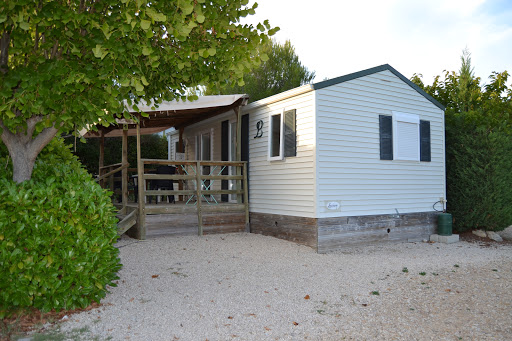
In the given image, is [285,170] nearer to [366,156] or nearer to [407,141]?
[366,156]

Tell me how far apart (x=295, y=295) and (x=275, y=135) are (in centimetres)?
452

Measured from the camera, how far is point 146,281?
5164 mm

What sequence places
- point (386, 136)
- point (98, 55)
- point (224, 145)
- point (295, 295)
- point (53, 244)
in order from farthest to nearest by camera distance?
point (224, 145)
point (386, 136)
point (295, 295)
point (53, 244)
point (98, 55)

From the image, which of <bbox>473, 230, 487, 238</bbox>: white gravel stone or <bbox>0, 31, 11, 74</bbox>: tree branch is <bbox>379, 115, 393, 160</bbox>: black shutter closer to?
<bbox>473, 230, 487, 238</bbox>: white gravel stone

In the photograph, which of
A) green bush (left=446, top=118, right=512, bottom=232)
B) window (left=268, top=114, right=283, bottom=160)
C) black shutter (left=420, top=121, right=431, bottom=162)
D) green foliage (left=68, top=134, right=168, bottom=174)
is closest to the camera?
window (left=268, top=114, right=283, bottom=160)

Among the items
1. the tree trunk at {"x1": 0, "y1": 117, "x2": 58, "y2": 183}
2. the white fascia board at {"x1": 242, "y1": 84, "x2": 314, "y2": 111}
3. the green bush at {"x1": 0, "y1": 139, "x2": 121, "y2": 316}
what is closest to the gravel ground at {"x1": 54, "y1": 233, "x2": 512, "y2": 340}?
the green bush at {"x1": 0, "y1": 139, "x2": 121, "y2": 316}

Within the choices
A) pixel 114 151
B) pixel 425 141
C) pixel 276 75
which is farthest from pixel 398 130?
pixel 276 75

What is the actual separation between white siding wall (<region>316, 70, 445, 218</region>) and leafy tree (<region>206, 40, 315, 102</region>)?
10.8 m

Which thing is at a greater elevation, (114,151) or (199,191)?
(114,151)

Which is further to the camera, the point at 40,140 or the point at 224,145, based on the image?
the point at 224,145

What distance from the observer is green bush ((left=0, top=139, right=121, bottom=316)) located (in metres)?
3.50

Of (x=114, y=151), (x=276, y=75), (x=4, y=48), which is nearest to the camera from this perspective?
(x=4, y=48)

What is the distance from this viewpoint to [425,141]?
9273 mm

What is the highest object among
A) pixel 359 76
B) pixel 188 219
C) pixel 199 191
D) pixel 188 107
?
pixel 359 76
